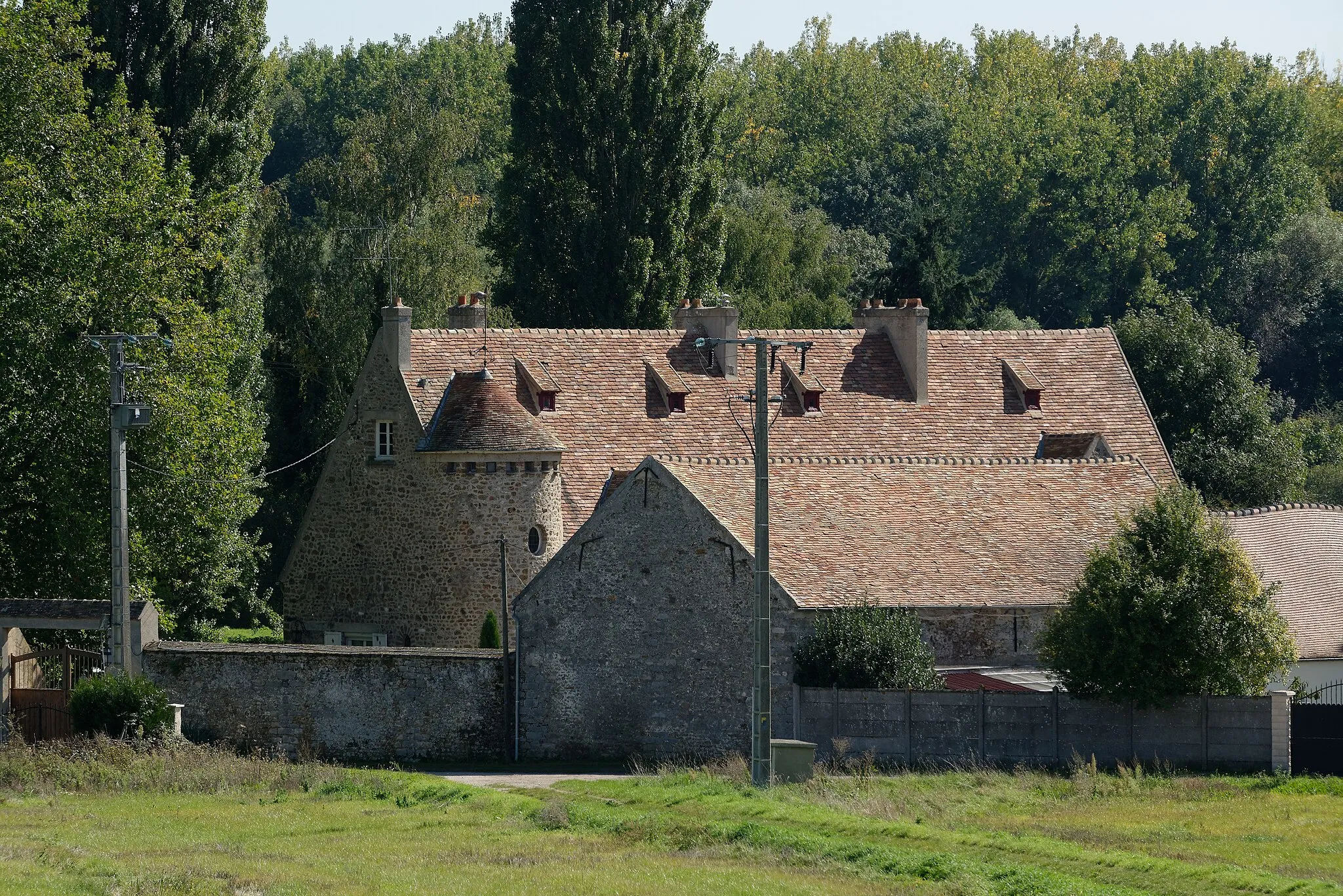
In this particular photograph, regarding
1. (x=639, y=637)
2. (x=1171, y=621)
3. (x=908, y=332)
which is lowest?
(x=639, y=637)

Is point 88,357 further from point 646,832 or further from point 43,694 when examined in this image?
point 646,832

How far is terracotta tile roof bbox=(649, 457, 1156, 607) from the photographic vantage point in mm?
40531

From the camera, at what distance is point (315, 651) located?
1594 inches

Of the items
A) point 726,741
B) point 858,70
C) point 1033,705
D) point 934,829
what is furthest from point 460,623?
point 858,70

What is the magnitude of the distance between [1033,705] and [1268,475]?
103ft

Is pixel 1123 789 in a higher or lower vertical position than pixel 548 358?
lower

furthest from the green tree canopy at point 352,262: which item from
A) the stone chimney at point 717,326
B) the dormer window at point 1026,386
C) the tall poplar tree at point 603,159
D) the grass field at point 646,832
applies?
the grass field at point 646,832

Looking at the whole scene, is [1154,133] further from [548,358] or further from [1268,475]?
[548,358]

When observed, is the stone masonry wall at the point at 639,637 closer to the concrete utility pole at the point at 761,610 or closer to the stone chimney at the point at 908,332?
the concrete utility pole at the point at 761,610

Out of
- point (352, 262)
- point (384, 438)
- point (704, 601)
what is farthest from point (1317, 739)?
point (352, 262)

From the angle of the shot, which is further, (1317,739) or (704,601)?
(704,601)

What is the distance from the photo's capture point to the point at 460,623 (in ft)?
161

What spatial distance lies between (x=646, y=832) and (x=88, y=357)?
2181 cm

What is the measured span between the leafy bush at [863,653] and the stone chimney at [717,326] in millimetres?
16269
